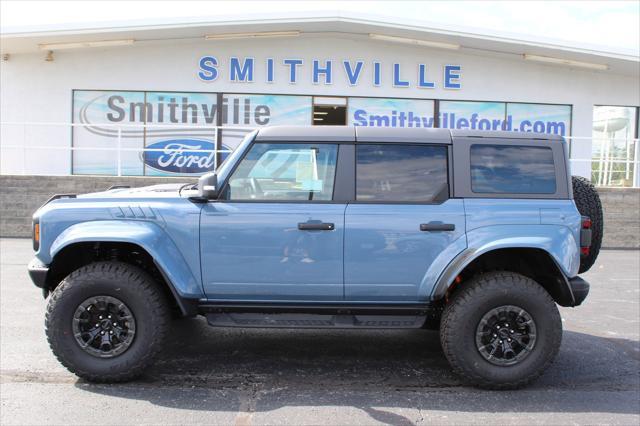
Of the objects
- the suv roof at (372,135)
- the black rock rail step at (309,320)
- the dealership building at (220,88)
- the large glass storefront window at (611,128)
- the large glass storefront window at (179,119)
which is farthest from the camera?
the large glass storefront window at (611,128)

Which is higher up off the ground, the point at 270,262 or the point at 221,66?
the point at 221,66

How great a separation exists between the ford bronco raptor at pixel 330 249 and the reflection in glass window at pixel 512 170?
13 mm

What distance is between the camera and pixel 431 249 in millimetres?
4086

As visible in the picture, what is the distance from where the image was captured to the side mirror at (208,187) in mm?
4051

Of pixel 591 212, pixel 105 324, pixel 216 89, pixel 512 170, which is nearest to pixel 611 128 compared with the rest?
pixel 216 89

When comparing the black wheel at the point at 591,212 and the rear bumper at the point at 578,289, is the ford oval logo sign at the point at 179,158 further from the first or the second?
the rear bumper at the point at 578,289

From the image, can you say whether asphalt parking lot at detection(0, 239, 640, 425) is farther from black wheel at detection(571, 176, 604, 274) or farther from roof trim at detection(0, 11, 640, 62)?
roof trim at detection(0, 11, 640, 62)

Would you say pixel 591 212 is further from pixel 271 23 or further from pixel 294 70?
pixel 294 70

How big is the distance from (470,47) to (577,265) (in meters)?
13.2

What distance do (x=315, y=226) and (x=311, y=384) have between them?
4.01 feet

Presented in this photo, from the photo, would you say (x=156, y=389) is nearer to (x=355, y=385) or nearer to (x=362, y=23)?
(x=355, y=385)

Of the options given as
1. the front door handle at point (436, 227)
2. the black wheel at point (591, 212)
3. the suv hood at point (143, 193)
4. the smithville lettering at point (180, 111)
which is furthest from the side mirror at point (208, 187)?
the smithville lettering at point (180, 111)

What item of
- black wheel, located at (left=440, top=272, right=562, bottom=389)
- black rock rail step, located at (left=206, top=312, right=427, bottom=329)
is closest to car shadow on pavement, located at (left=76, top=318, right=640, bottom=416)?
black wheel, located at (left=440, top=272, right=562, bottom=389)

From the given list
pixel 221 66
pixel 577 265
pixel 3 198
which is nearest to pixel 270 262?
pixel 577 265
